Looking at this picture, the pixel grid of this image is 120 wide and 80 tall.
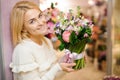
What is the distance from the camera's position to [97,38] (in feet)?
7.09

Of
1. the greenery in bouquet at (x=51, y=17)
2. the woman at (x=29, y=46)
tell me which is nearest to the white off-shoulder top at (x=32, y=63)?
the woman at (x=29, y=46)

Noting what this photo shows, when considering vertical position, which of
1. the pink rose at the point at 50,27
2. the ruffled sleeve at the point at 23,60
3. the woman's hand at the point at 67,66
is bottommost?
the woman's hand at the point at 67,66

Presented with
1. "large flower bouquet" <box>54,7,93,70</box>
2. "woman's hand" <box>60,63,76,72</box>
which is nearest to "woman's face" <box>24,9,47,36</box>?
"large flower bouquet" <box>54,7,93,70</box>

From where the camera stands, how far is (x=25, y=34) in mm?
1431

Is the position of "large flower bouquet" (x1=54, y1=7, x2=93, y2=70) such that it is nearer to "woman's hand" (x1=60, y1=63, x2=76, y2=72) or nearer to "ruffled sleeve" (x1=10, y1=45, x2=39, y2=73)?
"woman's hand" (x1=60, y1=63, x2=76, y2=72)

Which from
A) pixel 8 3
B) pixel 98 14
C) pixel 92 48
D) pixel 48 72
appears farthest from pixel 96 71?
pixel 8 3

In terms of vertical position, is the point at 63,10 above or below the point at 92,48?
above

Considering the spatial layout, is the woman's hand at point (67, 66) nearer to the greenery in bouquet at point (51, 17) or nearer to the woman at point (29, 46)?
the woman at point (29, 46)

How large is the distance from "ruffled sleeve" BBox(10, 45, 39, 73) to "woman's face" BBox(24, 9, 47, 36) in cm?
12

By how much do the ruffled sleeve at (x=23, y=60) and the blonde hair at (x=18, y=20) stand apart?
0.06 metres

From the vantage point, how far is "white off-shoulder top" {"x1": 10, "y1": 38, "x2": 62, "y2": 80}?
4.54ft

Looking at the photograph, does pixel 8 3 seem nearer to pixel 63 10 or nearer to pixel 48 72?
pixel 63 10

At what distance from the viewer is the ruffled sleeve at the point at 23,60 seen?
1.38 meters

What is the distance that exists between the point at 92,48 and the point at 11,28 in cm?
107
